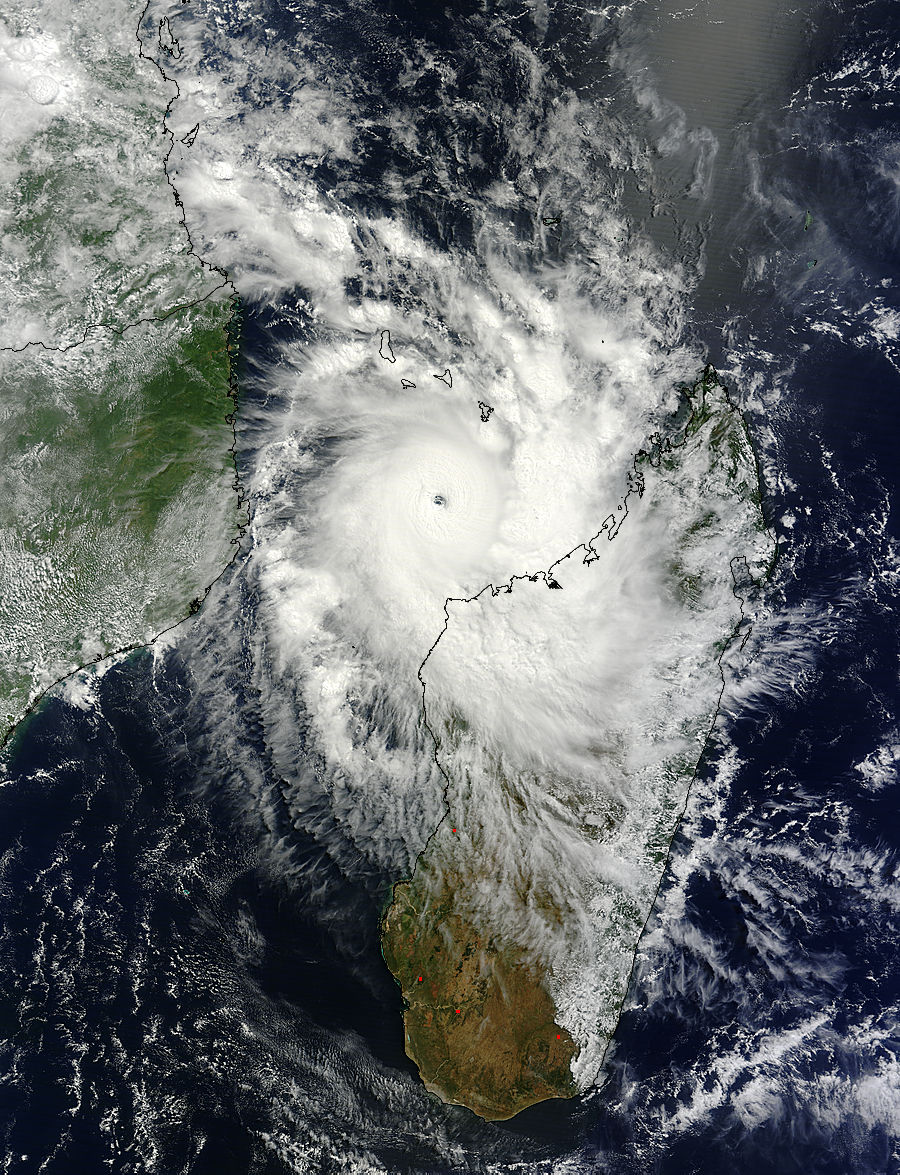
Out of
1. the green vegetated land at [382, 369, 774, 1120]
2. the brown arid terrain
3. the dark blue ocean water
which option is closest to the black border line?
the dark blue ocean water

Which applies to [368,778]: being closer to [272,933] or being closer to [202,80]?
[272,933]

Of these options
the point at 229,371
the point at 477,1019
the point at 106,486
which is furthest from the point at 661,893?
the point at 106,486

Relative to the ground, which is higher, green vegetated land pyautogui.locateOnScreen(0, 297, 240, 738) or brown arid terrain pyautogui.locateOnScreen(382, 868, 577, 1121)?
green vegetated land pyautogui.locateOnScreen(0, 297, 240, 738)

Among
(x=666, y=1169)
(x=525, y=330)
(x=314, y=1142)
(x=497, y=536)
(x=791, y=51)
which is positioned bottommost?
(x=314, y=1142)

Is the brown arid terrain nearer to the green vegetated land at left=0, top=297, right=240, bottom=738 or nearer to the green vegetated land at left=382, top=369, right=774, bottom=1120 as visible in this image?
the green vegetated land at left=382, top=369, right=774, bottom=1120

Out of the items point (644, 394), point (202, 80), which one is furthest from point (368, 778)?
point (202, 80)

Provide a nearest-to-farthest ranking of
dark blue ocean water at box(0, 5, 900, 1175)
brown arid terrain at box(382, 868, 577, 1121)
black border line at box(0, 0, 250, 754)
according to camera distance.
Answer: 1. brown arid terrain at box(382, 868, 577, 1121)
2. dark blue ocean water at box(0, 5, 900, 1175)
3. black border line at box(0, 0, 250, 754)

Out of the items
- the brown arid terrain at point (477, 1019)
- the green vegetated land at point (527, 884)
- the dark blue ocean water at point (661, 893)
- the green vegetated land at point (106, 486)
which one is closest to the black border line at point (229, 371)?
the green vegetated land at point (106, 486)

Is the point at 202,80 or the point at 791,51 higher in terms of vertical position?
the point at 791,51
